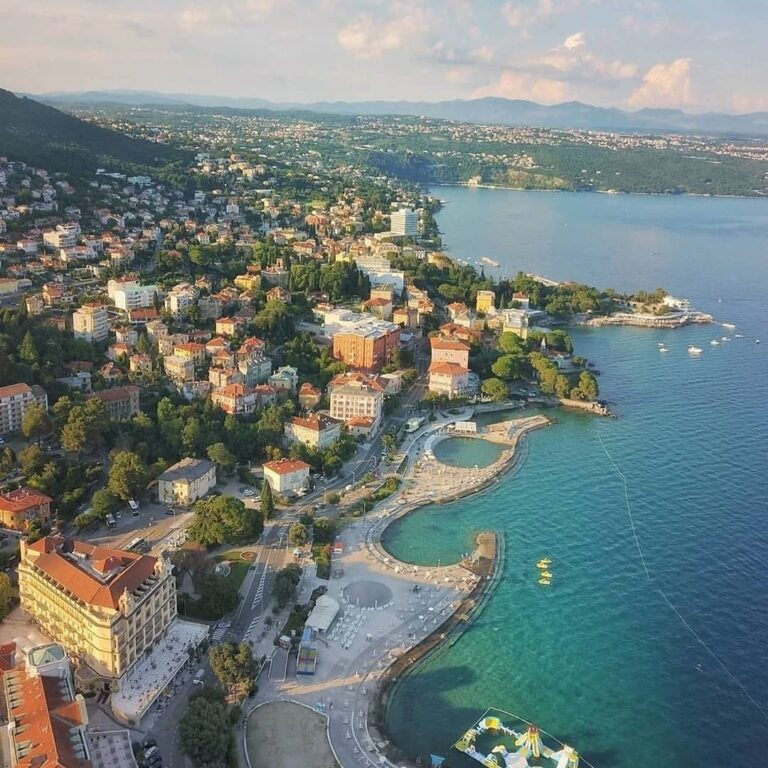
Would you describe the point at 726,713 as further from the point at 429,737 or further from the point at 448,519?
the point at 448,519

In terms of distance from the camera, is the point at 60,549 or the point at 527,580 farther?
the point at 527,580

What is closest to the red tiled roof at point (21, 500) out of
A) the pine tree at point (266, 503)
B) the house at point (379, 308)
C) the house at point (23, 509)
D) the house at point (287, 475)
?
the house at point (23, 509)

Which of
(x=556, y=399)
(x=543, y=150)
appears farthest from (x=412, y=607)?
(x=543, y=150)

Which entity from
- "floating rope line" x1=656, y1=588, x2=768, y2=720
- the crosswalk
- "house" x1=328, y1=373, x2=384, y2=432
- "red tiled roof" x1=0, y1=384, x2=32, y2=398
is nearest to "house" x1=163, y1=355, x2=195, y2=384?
"house" x1=328, y1=373, x2=384, y2=432

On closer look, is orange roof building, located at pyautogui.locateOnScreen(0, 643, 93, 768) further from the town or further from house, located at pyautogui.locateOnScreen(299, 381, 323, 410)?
house, located at pyautogui.locateOnScreen(299, 381, 323, 410)

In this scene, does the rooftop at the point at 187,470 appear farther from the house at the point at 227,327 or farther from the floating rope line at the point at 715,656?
the floating rope line at the point at 715,656

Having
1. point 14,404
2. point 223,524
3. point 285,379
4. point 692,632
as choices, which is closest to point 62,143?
point 285,379
